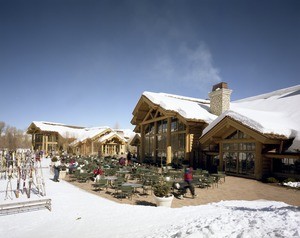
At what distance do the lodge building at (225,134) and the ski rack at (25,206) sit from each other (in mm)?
12416

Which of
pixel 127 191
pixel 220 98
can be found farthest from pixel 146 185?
pixel 220 98

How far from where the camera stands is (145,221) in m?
7.51

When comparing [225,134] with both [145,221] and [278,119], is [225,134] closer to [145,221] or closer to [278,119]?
[278,119]

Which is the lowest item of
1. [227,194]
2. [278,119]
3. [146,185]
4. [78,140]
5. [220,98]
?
[227,194]

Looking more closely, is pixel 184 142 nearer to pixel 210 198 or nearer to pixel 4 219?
pixel 210 198

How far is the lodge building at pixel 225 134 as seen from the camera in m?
15.1

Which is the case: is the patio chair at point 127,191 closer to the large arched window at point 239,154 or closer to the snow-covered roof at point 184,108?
the large arched window at point 239,154

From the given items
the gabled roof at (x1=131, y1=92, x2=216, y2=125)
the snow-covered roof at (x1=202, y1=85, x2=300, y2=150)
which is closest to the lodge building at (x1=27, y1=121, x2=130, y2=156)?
the gabled roof at (x1=131, y1=92, x2=216, y2=125)

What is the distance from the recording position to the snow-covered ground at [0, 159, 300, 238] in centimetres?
553

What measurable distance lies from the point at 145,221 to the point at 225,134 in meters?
13.0

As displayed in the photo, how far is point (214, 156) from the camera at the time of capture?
20.8m

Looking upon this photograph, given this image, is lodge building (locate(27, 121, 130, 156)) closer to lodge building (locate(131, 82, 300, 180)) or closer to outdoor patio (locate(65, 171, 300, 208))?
lodge building (locate(131, 82, 300, 180))

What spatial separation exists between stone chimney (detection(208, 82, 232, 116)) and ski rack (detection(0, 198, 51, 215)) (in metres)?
18.0

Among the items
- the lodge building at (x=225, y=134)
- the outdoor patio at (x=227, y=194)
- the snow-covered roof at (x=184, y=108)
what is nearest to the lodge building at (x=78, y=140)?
the lodge building at (x=225, y=134)
